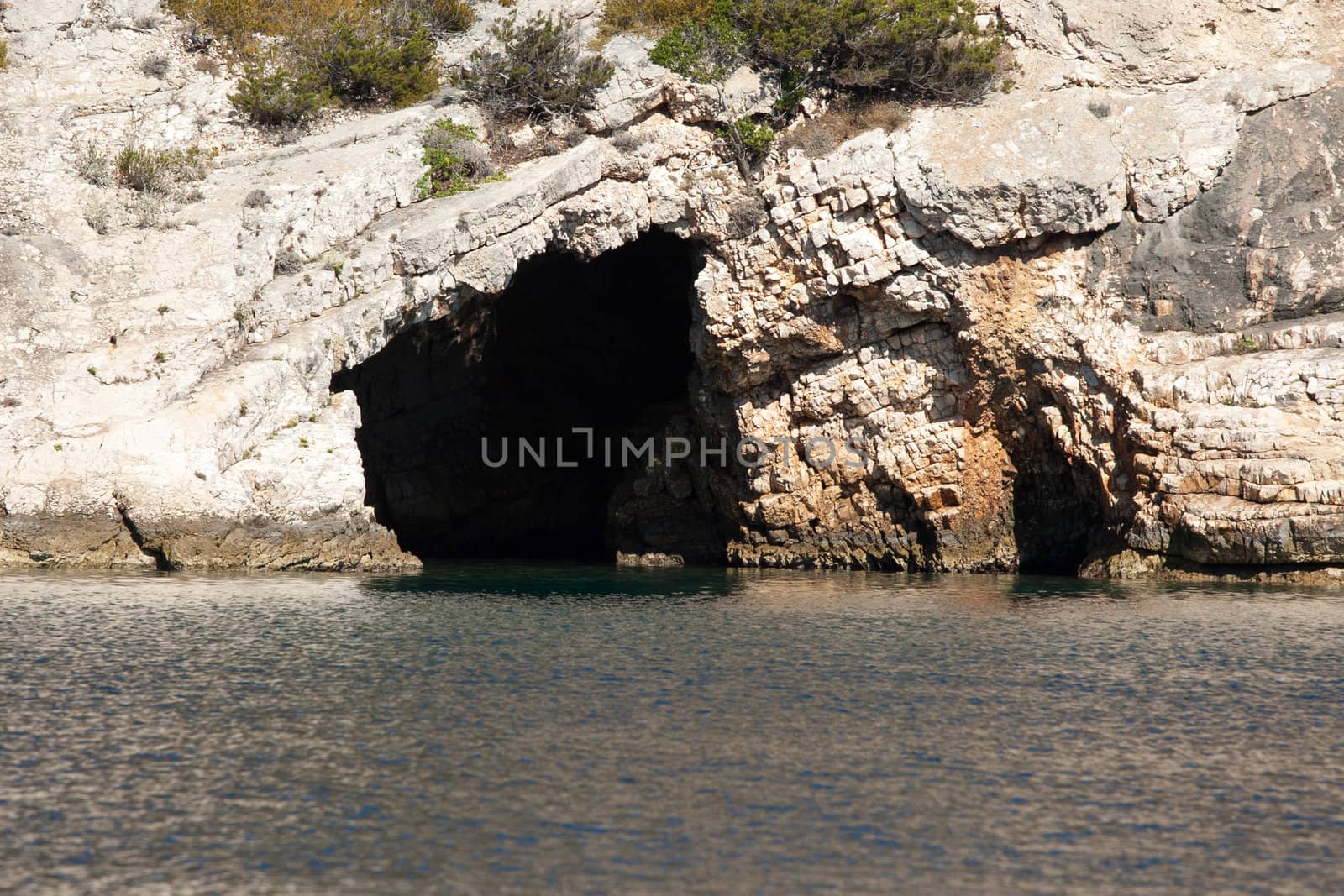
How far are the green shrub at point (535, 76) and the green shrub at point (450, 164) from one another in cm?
180

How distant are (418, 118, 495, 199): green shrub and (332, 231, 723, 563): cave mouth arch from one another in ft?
10.5

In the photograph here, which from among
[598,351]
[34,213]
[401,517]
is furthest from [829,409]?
[34,213]

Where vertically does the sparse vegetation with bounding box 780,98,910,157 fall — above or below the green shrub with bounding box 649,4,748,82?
below

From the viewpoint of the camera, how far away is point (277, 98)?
2983 cm

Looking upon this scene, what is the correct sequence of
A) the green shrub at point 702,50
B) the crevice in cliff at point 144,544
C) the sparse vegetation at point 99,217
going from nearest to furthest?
the crevice in cliff at point 144,544, the sparse vegetation at point 99,217, the green shrub at point 702,50

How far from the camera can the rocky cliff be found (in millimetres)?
23609

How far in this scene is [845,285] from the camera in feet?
88.9

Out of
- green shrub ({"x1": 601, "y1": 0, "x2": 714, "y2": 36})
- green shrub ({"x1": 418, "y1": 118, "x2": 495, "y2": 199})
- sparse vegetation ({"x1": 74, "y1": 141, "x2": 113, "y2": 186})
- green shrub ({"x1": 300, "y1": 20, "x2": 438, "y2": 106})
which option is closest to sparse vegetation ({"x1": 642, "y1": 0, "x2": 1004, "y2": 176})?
green shrub ({"x1": 601, "y1": 0, "x2": 714, "y2": 36})

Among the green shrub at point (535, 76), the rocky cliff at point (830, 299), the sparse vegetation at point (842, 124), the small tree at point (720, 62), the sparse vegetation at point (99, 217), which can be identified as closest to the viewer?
the rocky cliff at point (830, 299)

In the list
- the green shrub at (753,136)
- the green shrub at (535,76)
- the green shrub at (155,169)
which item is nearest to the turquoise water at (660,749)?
the green shrub at (155,169)

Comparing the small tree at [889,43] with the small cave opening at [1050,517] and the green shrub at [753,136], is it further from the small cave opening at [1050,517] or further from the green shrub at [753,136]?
the small cave opening at [1050,517]

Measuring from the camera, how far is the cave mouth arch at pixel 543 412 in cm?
3306

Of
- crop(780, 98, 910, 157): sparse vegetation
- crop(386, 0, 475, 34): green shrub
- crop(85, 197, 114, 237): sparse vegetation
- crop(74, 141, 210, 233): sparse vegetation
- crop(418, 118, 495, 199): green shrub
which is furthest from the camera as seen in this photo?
crop(386, 0, 475, 34): green shrub

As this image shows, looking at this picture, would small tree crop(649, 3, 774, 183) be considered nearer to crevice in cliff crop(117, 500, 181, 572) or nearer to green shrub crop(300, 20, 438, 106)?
green shrub crop(300, 20, 438, 106)
